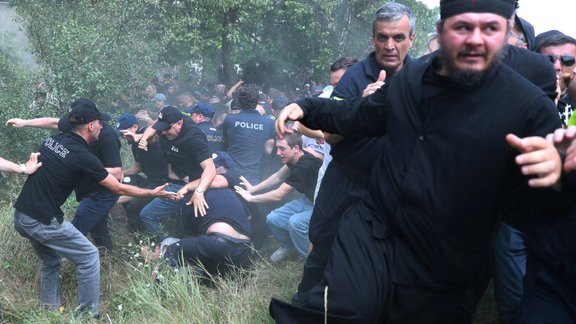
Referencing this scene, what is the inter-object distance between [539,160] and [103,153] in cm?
538

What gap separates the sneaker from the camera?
5590mm

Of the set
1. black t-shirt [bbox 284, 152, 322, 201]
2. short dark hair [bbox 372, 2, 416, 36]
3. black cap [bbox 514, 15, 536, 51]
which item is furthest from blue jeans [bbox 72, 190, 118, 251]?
black cap [bbox 514, 15, 536, 51]

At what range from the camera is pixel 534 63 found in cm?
277

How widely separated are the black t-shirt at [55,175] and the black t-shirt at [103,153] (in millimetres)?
803

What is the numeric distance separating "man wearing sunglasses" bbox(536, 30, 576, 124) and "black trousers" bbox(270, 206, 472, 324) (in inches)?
64.2

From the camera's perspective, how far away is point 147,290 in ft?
15.4

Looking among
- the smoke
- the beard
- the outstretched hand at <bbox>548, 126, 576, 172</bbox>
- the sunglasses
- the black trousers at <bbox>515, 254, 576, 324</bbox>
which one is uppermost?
the beard

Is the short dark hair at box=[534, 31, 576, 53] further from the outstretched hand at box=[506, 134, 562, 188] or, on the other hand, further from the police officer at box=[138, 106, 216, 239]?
the police officer at box=[138, 106, 216, 239]

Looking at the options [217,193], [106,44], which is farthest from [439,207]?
[106,44]

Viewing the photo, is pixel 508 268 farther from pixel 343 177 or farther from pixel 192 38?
pixel 192 38

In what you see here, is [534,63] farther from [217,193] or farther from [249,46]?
[249,46]

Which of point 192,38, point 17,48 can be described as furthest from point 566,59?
point 17,48

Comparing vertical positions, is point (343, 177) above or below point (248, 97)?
above

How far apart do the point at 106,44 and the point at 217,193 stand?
388 cm
